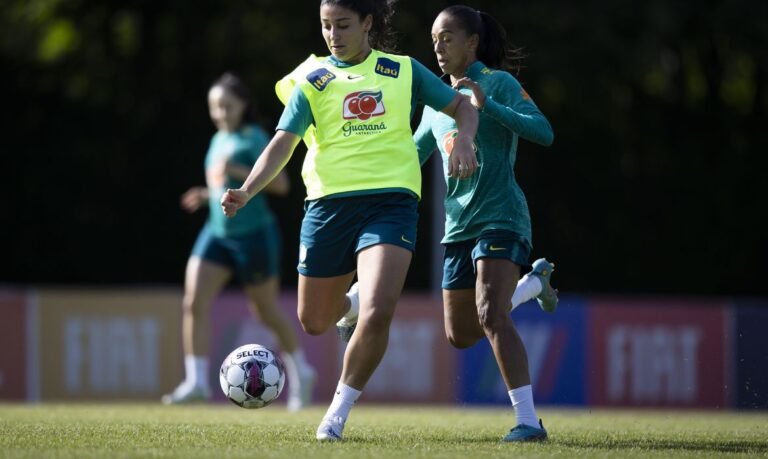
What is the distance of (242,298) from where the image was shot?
1280 centimetres

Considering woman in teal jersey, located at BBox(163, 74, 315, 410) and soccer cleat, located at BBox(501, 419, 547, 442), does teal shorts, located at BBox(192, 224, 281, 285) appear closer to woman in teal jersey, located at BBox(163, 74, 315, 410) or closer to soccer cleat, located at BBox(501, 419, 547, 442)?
woman in teal jersey, located at BBox(163, 74, 315, 410)

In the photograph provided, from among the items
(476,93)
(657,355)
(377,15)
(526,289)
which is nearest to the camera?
(476,93)

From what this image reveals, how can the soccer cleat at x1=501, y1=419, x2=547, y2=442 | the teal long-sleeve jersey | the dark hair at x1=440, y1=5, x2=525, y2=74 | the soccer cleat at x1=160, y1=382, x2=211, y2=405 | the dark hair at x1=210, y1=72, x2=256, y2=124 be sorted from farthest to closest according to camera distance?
the dark hair at x1=210, y1=72, x2=256, y2=124 < the soccer cleat at x1=160, y1=382, x2=211, y2=405 < the dark hair at x1=440, y1=5, x2=525, y2=74 < the teal long-sleeve jersey < the soccer cleat at x1=501, y1=419, x2=547, y2=442

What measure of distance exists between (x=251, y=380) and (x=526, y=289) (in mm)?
1559

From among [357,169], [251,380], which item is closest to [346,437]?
[251,380]

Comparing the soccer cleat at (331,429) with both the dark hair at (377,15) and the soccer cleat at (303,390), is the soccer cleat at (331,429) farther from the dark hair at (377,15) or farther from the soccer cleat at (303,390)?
the soccer cleat at (303,390)

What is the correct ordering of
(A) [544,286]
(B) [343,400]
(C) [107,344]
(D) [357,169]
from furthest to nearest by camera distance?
1. (C) [107,344]
2. (A) [544,286]
3. (D) [357,169]
4. (B) [343,400]

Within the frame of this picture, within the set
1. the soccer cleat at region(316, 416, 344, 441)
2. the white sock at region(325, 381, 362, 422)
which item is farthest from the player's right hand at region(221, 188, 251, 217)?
the soccer cleat at region(316, 416, 344, 441)

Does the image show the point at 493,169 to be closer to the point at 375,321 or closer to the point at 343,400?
the point at 375,321

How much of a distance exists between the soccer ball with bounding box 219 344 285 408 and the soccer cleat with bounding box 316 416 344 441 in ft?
2.65

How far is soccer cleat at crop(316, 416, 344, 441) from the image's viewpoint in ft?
19.9

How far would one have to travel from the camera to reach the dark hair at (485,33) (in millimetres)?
6684

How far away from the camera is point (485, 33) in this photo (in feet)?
22.3

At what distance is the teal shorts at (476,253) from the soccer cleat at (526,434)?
791 millimetres
